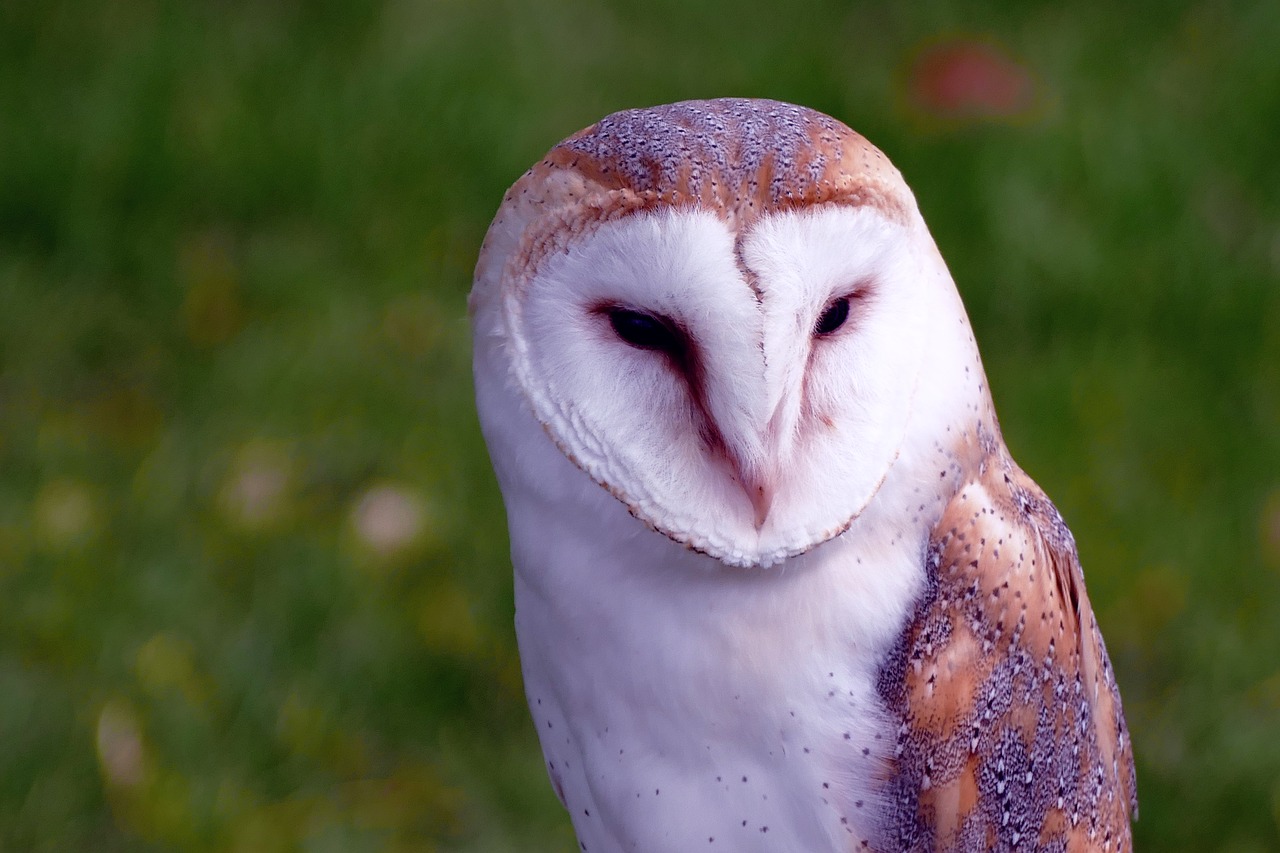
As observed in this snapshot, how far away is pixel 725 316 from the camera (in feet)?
2.63

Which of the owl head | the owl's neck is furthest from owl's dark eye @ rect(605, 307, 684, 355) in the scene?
the owl's neck

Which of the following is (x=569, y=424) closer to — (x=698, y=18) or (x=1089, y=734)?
(x=1089, y=734)

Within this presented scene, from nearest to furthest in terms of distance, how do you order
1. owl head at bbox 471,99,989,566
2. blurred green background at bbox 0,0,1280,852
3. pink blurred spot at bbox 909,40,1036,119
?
owl head at bbox 471,99,989,566
blurred green background at bbox 0,0,1280,852
pink blurred spot at bbox 909,40,1036,119

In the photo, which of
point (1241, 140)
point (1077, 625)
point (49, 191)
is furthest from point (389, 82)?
point (1077, 625)

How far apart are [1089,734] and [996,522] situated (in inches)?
8.1

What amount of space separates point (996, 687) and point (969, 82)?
210cm

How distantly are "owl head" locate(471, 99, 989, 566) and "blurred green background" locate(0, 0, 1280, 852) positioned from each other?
3.76ft

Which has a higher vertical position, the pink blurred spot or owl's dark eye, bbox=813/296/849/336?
owl's dark eye, bbox=813/296/849/336

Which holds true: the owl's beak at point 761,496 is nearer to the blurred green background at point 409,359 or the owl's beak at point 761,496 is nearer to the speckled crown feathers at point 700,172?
the speckled crown feathers at point 700,172

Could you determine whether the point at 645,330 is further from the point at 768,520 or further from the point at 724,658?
the point at 724,658

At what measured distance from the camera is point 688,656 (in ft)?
3.31

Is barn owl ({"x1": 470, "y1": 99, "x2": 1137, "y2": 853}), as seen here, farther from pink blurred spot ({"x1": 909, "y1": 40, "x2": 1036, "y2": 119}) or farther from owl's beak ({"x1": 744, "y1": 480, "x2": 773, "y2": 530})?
pink blurred spot ({"x1": 909, "y1": 40, "x2": 1036, "y2": 119})

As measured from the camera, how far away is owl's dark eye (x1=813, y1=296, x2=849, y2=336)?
85cm

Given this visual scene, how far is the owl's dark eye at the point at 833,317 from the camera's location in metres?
0.85
